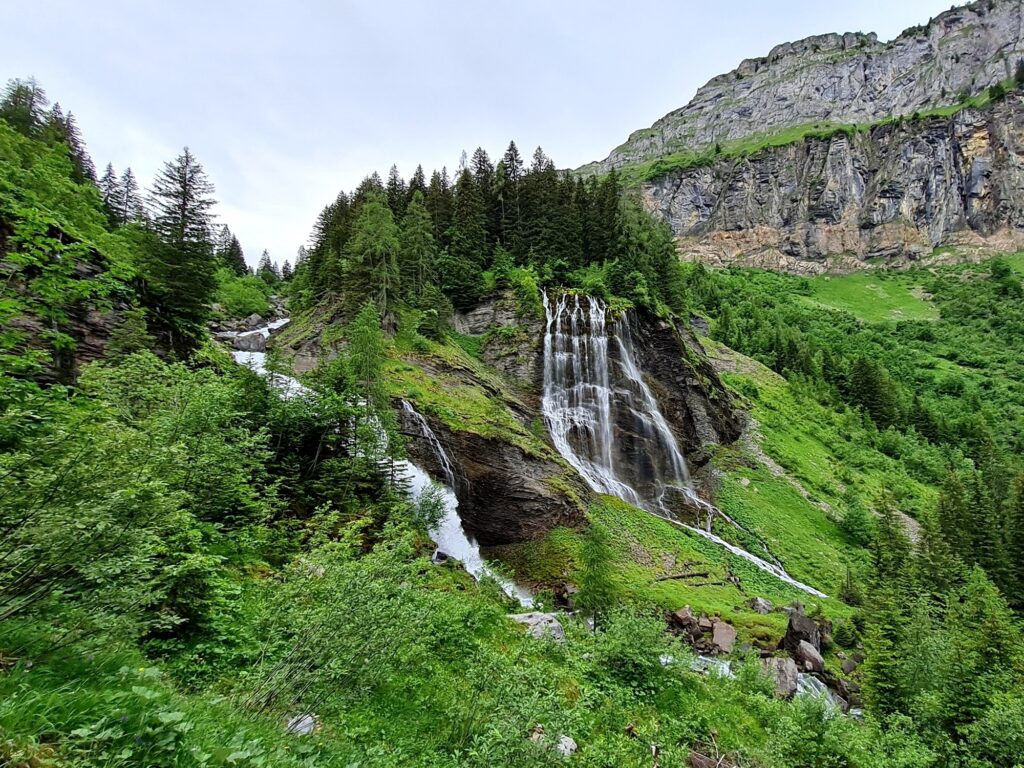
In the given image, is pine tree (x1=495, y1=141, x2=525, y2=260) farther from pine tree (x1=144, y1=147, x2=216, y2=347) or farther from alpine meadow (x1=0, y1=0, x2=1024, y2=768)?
pine tree (x1=144, y1=147, x2=216, y2=347)

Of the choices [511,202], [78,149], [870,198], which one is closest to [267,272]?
[78,149]

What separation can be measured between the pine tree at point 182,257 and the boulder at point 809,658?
100 ft

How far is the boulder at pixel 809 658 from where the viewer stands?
64.2ft

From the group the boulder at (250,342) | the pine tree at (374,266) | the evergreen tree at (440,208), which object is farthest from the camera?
the evergreen tree at (440,208)

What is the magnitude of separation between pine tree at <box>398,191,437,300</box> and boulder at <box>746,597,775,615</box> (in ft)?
109

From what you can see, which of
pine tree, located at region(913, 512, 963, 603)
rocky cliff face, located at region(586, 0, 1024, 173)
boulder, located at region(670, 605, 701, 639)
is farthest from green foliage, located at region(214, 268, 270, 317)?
rocky cliff face, located at region(586, 0, 1024, 173)

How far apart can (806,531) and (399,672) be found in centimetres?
3776

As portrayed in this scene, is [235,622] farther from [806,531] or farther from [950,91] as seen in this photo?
[950,91]

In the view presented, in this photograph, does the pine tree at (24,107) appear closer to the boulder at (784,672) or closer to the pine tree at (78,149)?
the pine tree at (78,149)

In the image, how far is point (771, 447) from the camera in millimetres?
44344

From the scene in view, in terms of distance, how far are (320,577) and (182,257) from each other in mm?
25842

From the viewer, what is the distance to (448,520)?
25875mm

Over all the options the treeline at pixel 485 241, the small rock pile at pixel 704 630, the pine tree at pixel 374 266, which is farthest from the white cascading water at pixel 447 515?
the treeline at pixel 485 241

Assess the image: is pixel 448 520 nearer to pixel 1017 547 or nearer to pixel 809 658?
pixel 809 658
